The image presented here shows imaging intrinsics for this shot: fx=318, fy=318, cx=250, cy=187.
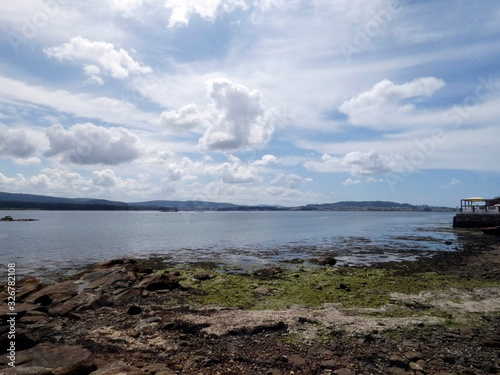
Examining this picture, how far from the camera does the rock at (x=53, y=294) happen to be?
16141 millimetres

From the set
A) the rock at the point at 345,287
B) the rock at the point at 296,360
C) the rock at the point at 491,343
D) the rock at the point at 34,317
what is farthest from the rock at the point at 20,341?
the rock at the point at 345,287

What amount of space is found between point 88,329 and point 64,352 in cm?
321

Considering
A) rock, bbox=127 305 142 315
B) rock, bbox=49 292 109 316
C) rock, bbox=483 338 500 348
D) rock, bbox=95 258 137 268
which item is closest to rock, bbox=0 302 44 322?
rock, bbox=49 292 109 316

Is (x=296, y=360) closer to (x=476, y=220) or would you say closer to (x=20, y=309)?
(x=20, y=309)

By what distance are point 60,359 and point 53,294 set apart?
31.8 feet

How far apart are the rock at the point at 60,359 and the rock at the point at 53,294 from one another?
23.5 feet

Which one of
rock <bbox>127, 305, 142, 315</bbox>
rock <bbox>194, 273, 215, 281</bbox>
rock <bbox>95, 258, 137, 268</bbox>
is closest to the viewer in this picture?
rock <bbox>127, 305, 142, 315</bbox>

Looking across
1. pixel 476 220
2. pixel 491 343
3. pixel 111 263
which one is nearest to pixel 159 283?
pixel 111 263

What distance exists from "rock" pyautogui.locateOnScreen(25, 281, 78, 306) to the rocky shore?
6 centimetres

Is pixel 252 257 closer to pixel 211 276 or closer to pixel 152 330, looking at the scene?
pixel 211 276

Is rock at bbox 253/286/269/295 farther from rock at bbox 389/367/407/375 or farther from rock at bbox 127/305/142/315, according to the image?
rock at bbox 389/367/407/375

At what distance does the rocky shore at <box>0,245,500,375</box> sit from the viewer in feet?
30.6

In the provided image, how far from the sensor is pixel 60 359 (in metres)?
9.12

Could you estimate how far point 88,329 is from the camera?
12.5 metres
